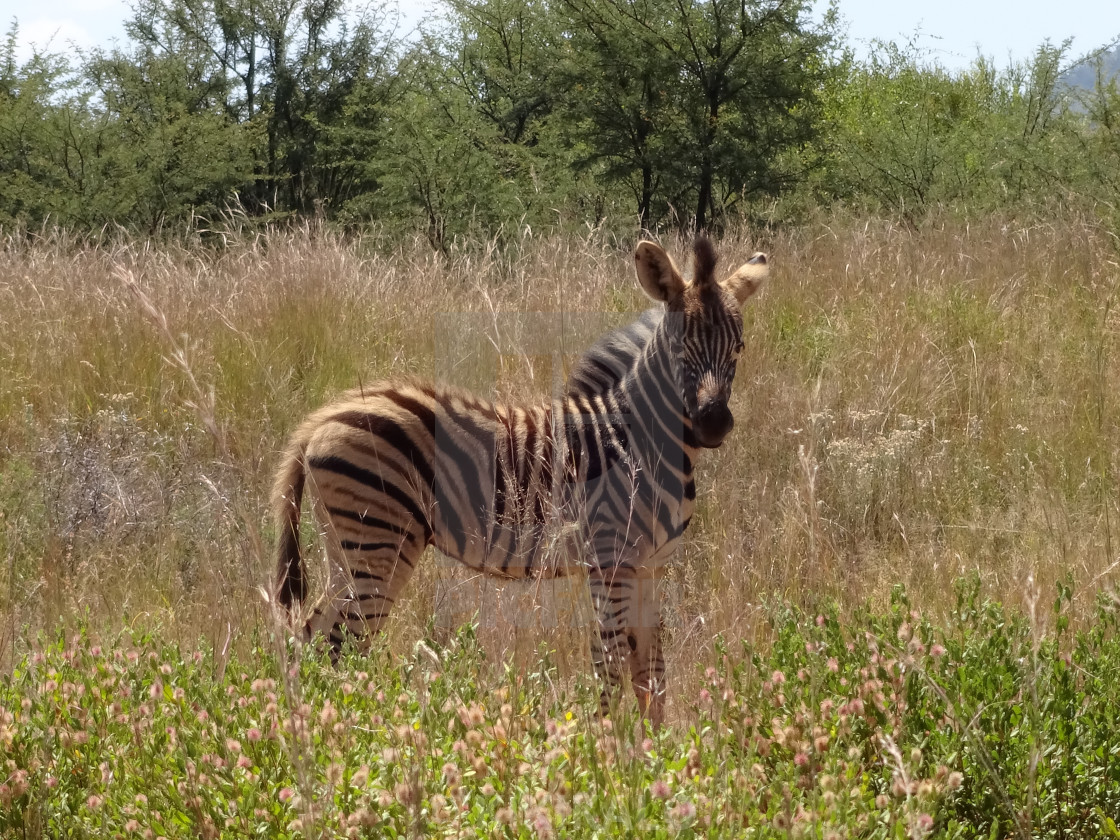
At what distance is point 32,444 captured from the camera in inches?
237

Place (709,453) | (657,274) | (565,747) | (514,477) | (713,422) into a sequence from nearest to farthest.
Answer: (565,747), (713,422), (514,477), (657,274), (709,453)

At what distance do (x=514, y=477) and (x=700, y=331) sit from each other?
932 millimetres

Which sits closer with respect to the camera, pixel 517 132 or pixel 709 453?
pixel 709 453

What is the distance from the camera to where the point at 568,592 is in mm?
4191

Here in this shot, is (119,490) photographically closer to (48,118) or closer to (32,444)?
(32,444)

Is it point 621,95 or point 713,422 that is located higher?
point 621,95

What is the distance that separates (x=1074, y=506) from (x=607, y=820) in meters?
4.42

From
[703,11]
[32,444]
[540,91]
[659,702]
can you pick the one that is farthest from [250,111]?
[659,702]

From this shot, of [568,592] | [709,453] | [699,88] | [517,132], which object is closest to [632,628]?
[568,592]

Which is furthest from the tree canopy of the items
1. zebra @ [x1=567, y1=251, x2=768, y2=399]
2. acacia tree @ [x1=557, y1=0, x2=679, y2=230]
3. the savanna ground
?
zebra @ [x1=567, y1=251, x2=768, y2=399]

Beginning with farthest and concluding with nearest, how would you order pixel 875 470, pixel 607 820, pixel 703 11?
pixel 703 11 < pixel 875 470 < pixel 607 820

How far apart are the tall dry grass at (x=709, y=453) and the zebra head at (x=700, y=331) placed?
60 cm

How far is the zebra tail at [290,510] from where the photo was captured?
400cm

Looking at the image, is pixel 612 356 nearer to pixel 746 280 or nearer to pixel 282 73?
pixel 746 280
